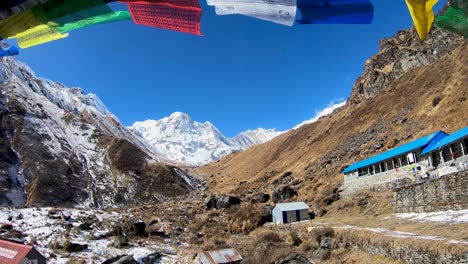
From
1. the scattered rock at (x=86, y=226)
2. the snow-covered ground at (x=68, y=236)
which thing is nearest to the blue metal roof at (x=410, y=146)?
the snow-covered ground at (x=68, y=236)

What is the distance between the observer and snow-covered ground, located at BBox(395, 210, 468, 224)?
15.3m

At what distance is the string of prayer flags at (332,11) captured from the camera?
12.9ft

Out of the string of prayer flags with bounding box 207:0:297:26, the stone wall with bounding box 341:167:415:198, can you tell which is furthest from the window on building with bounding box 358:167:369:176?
the string of prayer flags with bounding box 207:0:297:26

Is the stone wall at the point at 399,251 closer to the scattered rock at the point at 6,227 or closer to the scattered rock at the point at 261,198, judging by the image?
the scattered rock at the point at 6,227

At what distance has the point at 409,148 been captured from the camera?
3186cm

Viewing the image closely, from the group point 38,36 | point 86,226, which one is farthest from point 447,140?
point 86,226

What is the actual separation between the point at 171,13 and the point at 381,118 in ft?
234

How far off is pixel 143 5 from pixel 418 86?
3069 inches

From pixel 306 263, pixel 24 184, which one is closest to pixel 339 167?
pixel 306 263

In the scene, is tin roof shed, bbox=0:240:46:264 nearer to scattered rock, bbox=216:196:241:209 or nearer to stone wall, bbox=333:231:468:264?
stone wall, bbox=333:231:468:264

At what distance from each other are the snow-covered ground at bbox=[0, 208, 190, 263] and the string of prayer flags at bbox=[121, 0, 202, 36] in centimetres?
2438

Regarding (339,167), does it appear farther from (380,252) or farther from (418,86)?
(380,252)

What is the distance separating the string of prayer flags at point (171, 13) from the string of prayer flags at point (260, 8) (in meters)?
0.34

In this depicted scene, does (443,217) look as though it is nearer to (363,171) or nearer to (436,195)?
Answer: (436,195)
